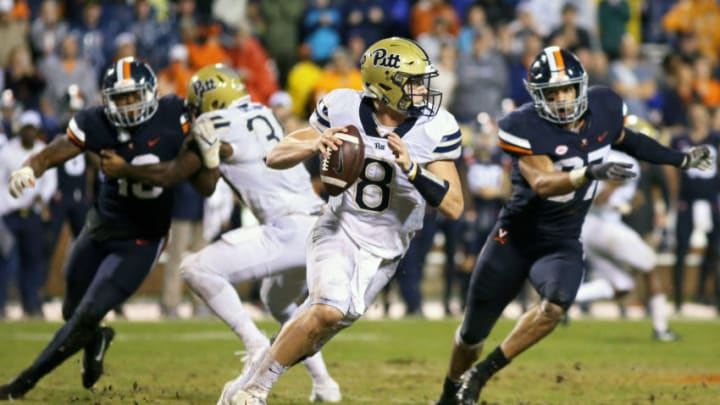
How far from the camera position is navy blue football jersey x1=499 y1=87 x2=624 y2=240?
626 centimetres

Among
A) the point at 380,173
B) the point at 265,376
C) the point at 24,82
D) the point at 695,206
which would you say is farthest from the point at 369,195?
the point at 24,82

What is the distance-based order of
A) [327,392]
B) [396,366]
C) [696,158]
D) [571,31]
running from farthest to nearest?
[571,31] < [396,366] < [327,392] < [696,158]

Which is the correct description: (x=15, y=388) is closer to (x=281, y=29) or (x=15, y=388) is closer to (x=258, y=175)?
(x=258, y=175)

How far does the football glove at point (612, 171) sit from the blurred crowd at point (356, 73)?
6040 millimetres

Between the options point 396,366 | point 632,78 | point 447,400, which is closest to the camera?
point 447,400

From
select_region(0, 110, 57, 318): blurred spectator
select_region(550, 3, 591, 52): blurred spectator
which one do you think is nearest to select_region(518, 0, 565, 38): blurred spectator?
select_region(550, 3, 591, 52): blurred spectator

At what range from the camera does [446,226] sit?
40.9 ft

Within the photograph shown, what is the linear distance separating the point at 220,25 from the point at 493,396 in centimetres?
844

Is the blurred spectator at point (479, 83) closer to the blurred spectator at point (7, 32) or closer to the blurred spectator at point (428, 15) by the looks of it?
the blurred spectator at point (428, 15)

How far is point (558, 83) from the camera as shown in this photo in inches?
244

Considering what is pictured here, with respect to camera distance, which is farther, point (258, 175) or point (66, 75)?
point (66, 75)

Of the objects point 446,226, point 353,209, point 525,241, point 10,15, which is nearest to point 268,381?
point 353,209

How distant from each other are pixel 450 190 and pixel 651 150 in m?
1.69

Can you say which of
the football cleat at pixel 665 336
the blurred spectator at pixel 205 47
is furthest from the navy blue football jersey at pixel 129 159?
the blurred spectator at pixel 205 47
